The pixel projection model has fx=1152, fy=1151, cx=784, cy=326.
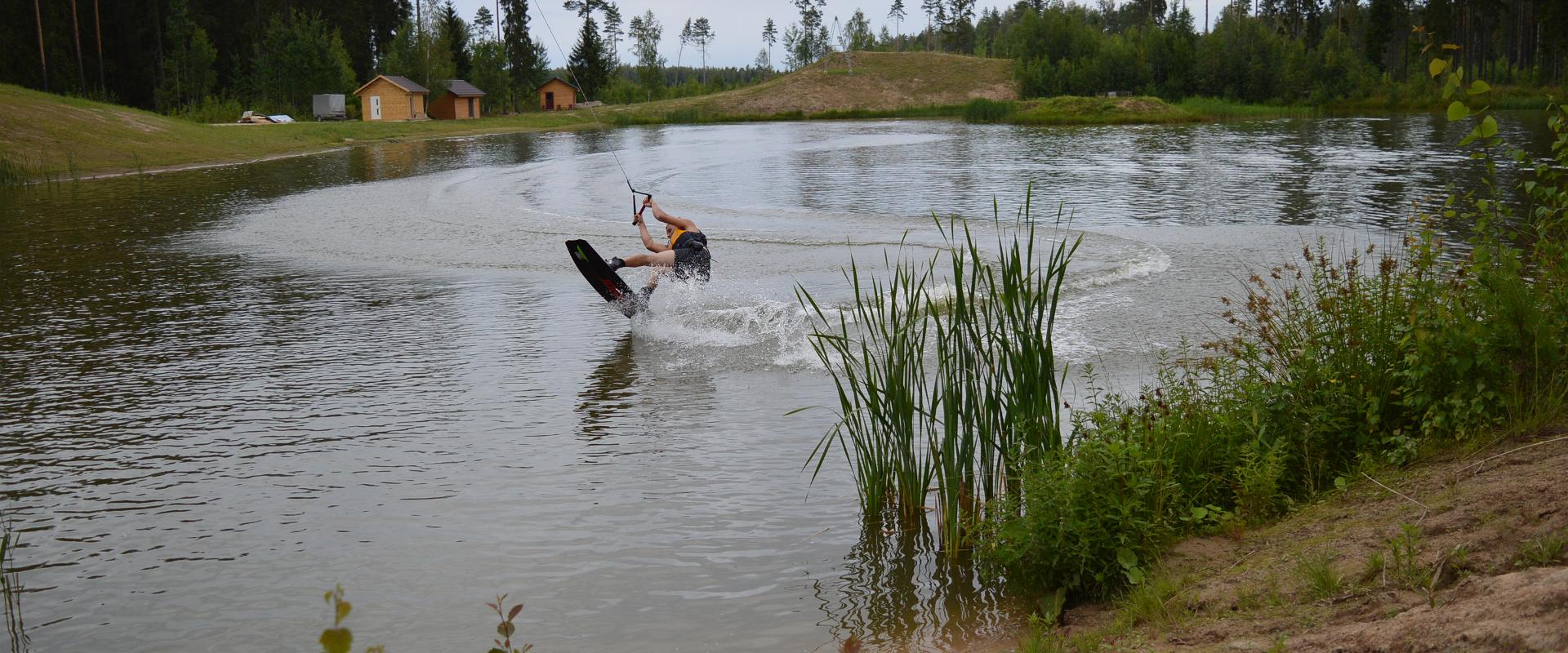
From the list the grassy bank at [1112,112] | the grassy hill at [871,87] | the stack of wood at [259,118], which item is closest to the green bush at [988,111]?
the grassy bank at [1112,112]

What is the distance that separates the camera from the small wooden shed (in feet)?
349

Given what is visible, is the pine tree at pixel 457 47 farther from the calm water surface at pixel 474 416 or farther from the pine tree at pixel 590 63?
the calm water surface at pixel 474 416

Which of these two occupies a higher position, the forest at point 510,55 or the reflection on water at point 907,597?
the forest at point 510,55

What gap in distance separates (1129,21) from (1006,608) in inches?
7499

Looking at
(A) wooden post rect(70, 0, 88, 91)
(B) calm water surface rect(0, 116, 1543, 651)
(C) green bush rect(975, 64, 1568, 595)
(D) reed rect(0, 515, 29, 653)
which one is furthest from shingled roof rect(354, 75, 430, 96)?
(C) green bush rect(975, 64, 1568, 595)

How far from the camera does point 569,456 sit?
321 inches

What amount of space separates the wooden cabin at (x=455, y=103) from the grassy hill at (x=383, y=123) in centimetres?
516

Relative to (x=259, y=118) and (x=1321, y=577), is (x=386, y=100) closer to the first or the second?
(x=259, y=118)

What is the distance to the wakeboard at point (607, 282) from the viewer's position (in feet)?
41.9

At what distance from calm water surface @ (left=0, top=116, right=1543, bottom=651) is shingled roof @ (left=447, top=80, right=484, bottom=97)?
67.5 m

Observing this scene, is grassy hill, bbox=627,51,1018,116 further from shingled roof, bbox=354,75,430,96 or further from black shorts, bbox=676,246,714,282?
black shorts, bbox=676,246,714,282

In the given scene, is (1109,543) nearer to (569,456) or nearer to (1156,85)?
(569,456)

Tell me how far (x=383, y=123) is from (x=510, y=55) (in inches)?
1331

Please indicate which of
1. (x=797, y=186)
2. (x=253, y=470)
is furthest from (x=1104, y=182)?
(x=253, y=470)
